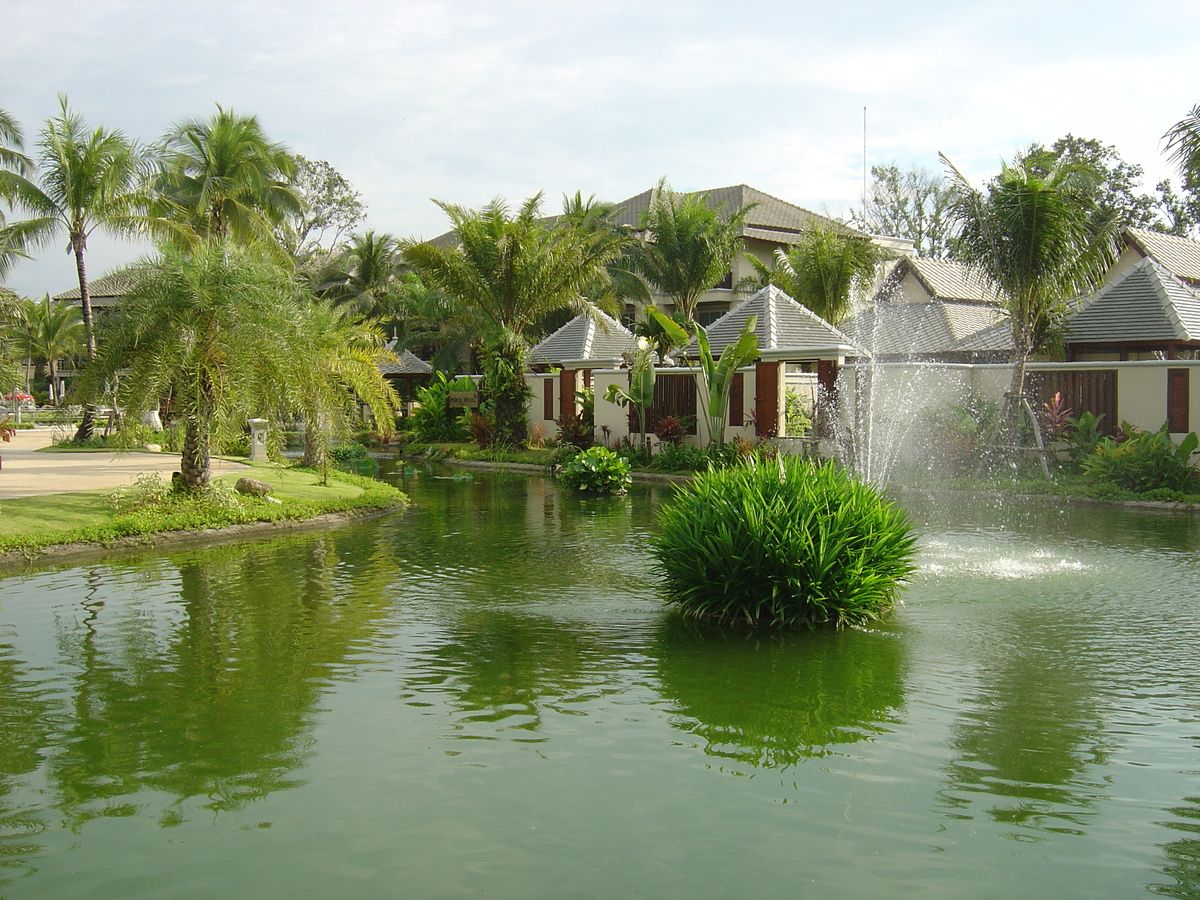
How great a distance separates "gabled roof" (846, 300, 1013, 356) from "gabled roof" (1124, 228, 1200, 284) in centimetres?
414

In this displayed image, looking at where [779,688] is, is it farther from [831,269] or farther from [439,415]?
[831,269]

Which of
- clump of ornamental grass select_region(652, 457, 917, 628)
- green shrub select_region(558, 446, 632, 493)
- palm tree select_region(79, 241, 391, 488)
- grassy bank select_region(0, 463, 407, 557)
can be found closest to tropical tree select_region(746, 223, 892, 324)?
green shrub select_region(558, 446, 632, 493)

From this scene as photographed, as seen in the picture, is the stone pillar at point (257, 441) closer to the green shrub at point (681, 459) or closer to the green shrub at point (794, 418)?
the green shrub at point (681, 459)

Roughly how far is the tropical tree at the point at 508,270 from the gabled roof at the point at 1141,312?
12.3 metres

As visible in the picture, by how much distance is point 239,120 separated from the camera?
109 ft

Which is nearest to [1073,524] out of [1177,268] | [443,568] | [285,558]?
[443,568]

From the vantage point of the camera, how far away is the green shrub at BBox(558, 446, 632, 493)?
20734 mm

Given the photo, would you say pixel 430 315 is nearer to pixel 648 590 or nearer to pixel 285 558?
pixel 285 558

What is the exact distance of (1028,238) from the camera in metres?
21.0

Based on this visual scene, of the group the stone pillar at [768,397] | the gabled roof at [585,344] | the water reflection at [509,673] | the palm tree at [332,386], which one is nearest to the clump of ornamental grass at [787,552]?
the water reflection at [509,673]

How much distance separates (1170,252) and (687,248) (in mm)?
15146

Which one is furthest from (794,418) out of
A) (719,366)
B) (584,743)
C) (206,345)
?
(584,743)

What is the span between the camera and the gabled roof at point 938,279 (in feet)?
124

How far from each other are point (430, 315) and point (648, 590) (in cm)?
2978
